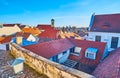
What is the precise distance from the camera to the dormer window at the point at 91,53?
40.3 ft

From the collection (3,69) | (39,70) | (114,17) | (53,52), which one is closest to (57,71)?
(39,70)

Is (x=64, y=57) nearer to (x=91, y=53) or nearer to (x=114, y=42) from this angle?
(x=91, y=53)

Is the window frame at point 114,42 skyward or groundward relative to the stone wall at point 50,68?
groundward

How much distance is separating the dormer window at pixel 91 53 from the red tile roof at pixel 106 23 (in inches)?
246

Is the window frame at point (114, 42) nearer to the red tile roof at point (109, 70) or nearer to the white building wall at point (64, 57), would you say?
the white building wall at point (64, 57)

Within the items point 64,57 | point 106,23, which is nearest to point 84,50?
point 64,57

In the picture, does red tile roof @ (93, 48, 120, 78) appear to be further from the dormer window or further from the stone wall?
the dormer window

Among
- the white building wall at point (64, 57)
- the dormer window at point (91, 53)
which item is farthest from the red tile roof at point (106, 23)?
the white building wall at point (64, 57)

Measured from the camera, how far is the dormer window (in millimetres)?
12289

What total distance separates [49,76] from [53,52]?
629cm

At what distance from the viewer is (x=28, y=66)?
5.30 m

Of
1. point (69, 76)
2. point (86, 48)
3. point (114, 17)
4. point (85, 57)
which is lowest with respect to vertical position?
point (85, 57)

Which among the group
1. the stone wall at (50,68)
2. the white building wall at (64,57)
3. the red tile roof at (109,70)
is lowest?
the white building wall at (64,57)

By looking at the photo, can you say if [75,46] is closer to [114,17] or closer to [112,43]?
[112,43]
